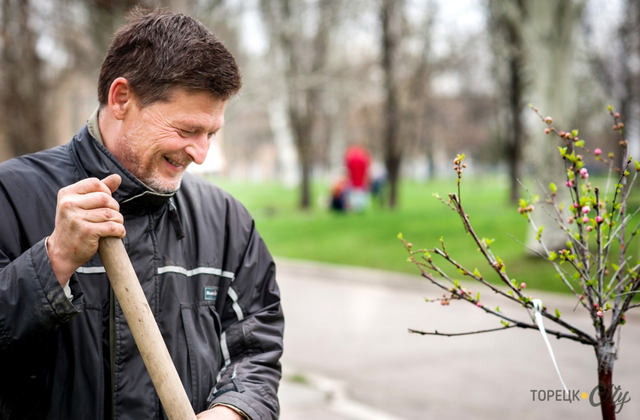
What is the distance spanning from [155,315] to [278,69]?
439 inches

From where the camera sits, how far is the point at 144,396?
1782 millimetres

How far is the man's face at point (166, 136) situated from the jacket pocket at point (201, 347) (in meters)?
0.37

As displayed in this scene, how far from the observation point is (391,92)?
1977 centimetres

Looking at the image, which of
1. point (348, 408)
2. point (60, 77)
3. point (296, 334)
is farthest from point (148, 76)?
point (60, 77)

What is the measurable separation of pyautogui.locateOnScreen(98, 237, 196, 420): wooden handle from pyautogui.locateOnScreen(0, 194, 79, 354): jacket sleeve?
0.12 m

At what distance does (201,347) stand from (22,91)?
13.4 meters

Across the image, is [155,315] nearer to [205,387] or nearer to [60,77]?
[205,387]

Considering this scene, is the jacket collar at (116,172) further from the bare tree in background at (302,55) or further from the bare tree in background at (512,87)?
the bare tree in background at (512,87)

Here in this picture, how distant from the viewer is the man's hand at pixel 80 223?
5.02 feet

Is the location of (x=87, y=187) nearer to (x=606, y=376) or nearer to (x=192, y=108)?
(x=192, y=108)

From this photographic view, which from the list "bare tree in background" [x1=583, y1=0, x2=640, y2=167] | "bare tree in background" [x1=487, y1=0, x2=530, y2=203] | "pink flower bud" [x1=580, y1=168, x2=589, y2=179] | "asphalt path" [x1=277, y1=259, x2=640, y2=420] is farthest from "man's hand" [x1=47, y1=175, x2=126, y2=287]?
"bare tree in background" [x1=583, y1=0, x2=640, y2=167]

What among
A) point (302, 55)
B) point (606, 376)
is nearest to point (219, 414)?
point (606, 376)

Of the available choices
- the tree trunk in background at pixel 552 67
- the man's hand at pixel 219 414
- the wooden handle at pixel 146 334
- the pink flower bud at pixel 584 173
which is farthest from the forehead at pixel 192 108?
the tree trunk in background at pixel 552 67

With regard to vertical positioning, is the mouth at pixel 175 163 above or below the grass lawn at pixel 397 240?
above
